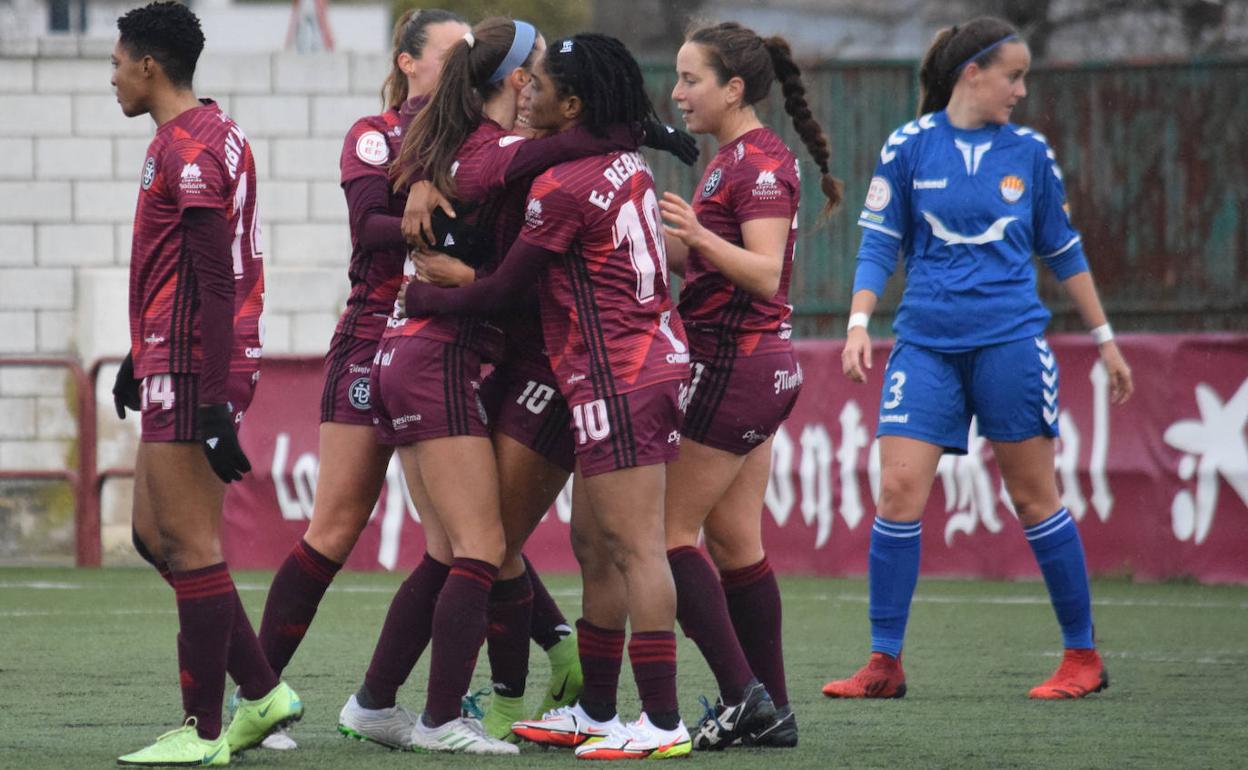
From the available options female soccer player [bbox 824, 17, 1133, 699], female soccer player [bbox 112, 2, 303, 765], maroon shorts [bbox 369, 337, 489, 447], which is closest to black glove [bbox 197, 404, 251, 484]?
female soccer player [bbox 112, 2, 303, 765]

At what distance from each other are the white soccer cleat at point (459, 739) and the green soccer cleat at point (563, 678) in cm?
68

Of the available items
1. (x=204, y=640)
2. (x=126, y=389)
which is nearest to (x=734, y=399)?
(x=204, y=640)

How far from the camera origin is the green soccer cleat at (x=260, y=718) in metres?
5.09

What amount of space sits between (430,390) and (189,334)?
62cm

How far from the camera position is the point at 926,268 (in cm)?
652

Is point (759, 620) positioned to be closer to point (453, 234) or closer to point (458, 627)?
point (458, 627)

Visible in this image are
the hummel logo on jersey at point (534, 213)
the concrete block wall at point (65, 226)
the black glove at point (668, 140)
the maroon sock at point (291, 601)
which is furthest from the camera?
the concrete block wall at point (65, 226)

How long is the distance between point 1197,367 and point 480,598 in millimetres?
6295

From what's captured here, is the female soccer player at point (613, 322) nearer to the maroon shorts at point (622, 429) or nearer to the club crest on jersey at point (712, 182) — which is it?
the maroon shorts at point (622, 429)

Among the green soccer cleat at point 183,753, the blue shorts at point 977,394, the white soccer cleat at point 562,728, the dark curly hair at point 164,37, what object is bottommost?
the white soccer cleat at point 562,728

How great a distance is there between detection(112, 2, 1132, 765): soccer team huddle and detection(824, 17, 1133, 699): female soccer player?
612 mm

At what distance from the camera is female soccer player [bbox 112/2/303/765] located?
4.77m

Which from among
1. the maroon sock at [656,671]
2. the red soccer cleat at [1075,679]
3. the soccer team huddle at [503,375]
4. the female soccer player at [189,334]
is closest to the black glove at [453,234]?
the soccer team huddle at [503,375]

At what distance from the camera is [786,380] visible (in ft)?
18.0
